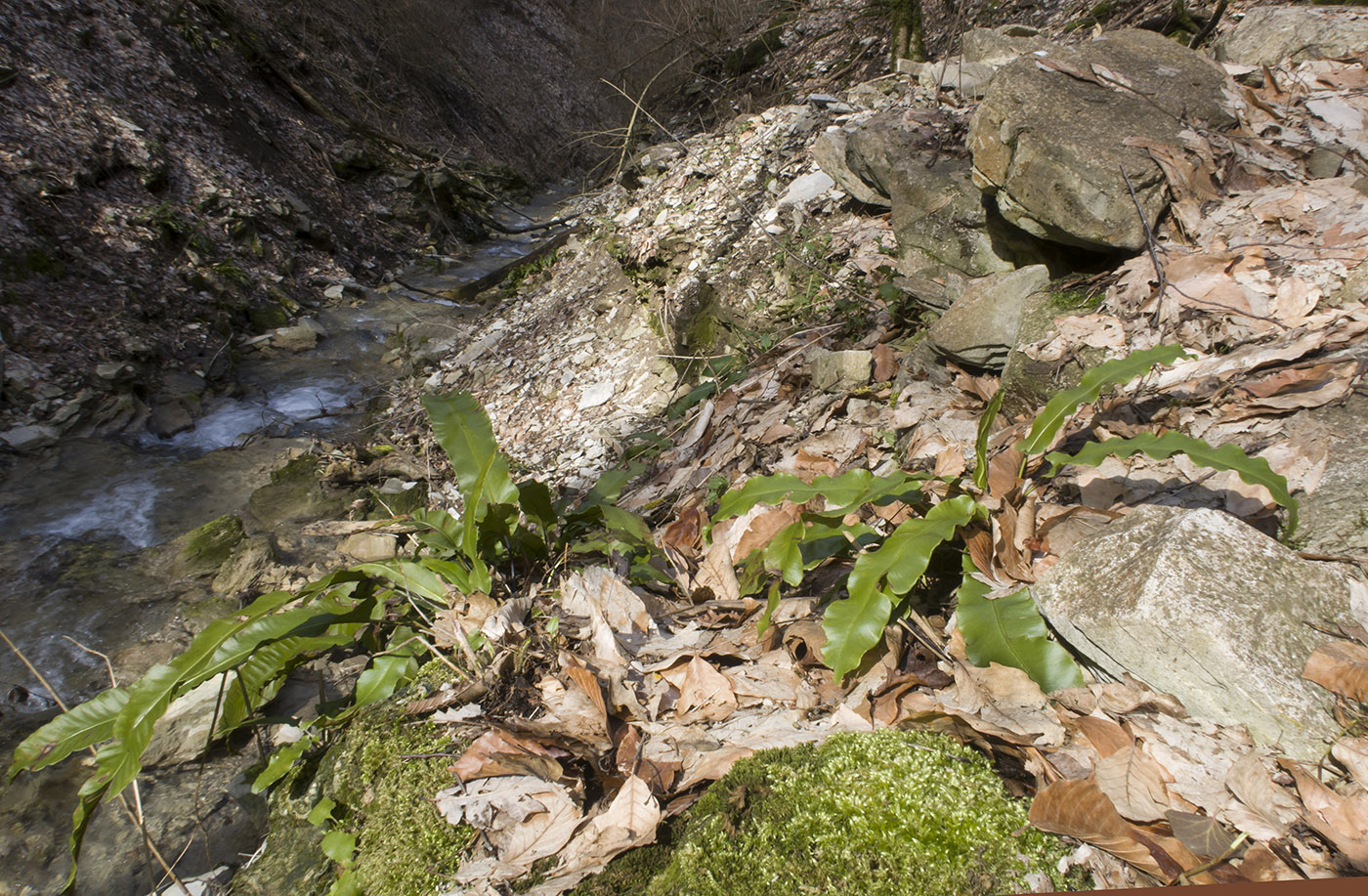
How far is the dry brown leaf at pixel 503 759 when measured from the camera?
4.68 ft

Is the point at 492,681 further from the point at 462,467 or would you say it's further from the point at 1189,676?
the point at 1189,676

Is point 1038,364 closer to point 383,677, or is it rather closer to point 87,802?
point 383,677

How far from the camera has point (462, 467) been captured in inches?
88.7

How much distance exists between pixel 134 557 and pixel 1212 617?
5.61 metres

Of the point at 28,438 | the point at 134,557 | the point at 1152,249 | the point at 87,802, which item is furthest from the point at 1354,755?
the point at 28,438

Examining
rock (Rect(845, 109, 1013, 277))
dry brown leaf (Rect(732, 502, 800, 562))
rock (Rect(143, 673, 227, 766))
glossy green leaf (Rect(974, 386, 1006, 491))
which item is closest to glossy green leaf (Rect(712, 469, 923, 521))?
glossy green leaf (Rect(974, 386, 1006, 491))

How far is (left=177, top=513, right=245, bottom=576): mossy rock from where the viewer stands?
4336 mm

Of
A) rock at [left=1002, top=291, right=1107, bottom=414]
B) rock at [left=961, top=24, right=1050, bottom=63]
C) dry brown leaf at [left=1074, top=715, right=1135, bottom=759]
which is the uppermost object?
rock at [left=961, top=24, right=1050, bottom=63]

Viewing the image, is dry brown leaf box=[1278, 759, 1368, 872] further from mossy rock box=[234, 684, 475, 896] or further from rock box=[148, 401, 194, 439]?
rock box=[148, 401, 194, 439]

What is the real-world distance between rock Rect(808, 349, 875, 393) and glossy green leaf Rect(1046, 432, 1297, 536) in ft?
4.67

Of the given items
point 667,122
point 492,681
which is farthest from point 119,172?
point 492,681

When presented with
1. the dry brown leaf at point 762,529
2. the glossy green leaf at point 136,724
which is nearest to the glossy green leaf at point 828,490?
the dry brown leaf at point 762,529

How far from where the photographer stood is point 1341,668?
1.18m

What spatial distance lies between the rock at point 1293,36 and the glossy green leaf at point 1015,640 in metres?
3.20
